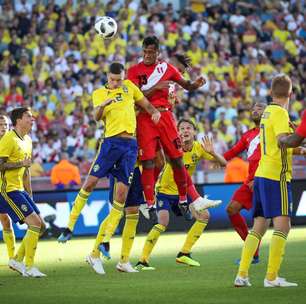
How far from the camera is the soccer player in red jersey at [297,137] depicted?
10.0 meters

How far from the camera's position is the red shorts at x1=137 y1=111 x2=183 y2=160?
1377 centimetres

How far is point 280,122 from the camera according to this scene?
33.9ft

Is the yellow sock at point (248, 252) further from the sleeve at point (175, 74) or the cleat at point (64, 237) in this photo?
the sleeve at point (175, 74)

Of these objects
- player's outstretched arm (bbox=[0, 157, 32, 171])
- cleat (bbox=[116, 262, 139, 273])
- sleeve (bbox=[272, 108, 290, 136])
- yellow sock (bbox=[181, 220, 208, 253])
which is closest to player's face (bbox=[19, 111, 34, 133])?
player's outstretched arm (bbox=[0, 157, 32, 171])

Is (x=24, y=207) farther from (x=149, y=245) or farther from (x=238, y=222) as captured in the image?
(x=238, y=222)

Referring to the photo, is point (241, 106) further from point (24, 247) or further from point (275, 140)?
point (275, 140)

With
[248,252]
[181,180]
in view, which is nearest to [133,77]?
[181,180]

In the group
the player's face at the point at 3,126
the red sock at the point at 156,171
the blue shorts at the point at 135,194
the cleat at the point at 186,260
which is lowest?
the cleat at the point at 186,260

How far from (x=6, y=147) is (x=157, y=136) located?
207cm

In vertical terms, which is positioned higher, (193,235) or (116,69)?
(116,69)

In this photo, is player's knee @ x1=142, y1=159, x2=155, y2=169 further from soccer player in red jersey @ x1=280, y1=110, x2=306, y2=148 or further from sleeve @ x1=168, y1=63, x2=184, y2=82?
soccer player in red jersey @ x1=280, y1=110, x2=306, y2=148

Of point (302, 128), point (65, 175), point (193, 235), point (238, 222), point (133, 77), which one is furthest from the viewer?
point (65, 175)

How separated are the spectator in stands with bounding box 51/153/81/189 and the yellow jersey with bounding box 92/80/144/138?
9.08 meters

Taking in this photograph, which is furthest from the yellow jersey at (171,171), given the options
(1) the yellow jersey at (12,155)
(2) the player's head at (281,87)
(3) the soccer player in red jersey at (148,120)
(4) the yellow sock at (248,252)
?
(2) the player's head at (281,87)
